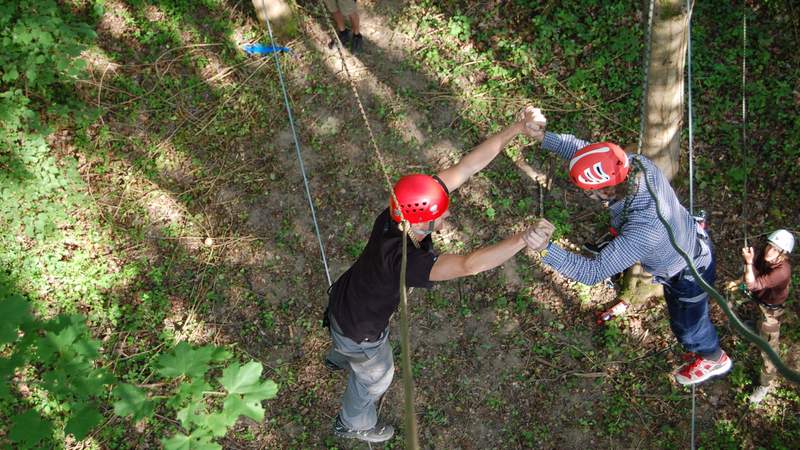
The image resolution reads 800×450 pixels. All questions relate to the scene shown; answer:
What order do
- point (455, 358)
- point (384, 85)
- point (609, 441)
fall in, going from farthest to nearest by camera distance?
point (384, 85) < point (455, 358) < point (609, 441)

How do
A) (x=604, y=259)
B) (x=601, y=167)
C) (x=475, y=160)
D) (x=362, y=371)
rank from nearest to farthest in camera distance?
(x=601, y=167), (x=604, y=259), (x=475, y=160), (x=362, y=371)

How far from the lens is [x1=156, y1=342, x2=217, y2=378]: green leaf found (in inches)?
119

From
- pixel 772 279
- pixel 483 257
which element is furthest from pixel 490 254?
pixel 772 279

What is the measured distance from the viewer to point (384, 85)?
6.92 meters

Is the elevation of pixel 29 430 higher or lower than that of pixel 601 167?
higher

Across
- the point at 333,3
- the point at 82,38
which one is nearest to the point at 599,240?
the point at 333,3

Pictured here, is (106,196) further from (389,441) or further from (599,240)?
(599,240)

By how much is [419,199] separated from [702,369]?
10.8 ft

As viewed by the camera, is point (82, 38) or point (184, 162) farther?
point (82, 38)

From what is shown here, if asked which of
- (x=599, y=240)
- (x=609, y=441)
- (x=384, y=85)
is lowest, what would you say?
(x=609, y=441)

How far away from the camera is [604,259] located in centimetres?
451

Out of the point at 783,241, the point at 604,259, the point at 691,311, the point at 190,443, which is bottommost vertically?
the point at 691,311

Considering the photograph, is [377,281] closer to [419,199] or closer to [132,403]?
[419,199]

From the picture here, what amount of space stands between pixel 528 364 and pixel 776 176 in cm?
333
